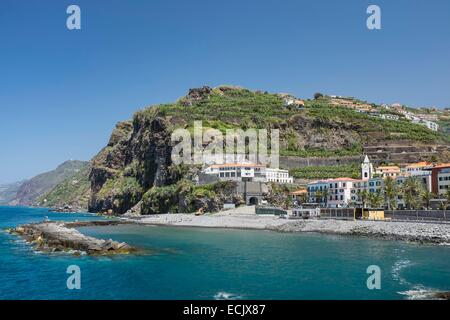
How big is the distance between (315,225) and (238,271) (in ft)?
116

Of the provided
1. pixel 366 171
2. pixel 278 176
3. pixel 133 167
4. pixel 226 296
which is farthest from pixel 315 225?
pixel 133 167

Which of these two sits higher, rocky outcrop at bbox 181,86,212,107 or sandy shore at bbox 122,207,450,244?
rocky outcrop at bbox 181,86,212,107

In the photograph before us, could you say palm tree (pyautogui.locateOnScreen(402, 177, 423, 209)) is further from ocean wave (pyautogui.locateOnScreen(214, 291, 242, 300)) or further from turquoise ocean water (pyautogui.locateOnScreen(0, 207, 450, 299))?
ocean wave (pyautogui.locateOnScreen(214, 291, 242, 300))

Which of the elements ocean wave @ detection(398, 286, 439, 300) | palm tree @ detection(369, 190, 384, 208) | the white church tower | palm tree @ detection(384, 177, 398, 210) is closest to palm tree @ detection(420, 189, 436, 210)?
palm tree @ detection(384, 177, 398, 210)

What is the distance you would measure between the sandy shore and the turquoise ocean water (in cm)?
422

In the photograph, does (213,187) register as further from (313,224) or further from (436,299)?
(436,299)

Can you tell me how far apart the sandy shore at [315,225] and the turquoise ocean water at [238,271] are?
4215mm

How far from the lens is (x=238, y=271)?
3469 centimetres

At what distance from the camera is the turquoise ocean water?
28.1m

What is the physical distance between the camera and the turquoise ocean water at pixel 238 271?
28.1m

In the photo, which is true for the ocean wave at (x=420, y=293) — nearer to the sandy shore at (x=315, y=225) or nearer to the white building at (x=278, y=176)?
the sandy shore at (x=315, y=225)

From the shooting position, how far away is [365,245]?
48.7 meters

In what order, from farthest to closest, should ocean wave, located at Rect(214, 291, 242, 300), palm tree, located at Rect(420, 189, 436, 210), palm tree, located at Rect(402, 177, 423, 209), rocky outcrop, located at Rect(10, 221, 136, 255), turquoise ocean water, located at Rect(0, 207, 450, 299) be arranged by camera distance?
palm tree, located at Rect(402, 177, 423, 209), palm tree, located at Rect(420, 189, 436, 210), rocky outcrop, located at Rect(10, 221, 136, 255), turquoise ocean water, located at Rect(0, 207, 450, 299), ocean wave, located at Rect(214, 291, 242, 300)
